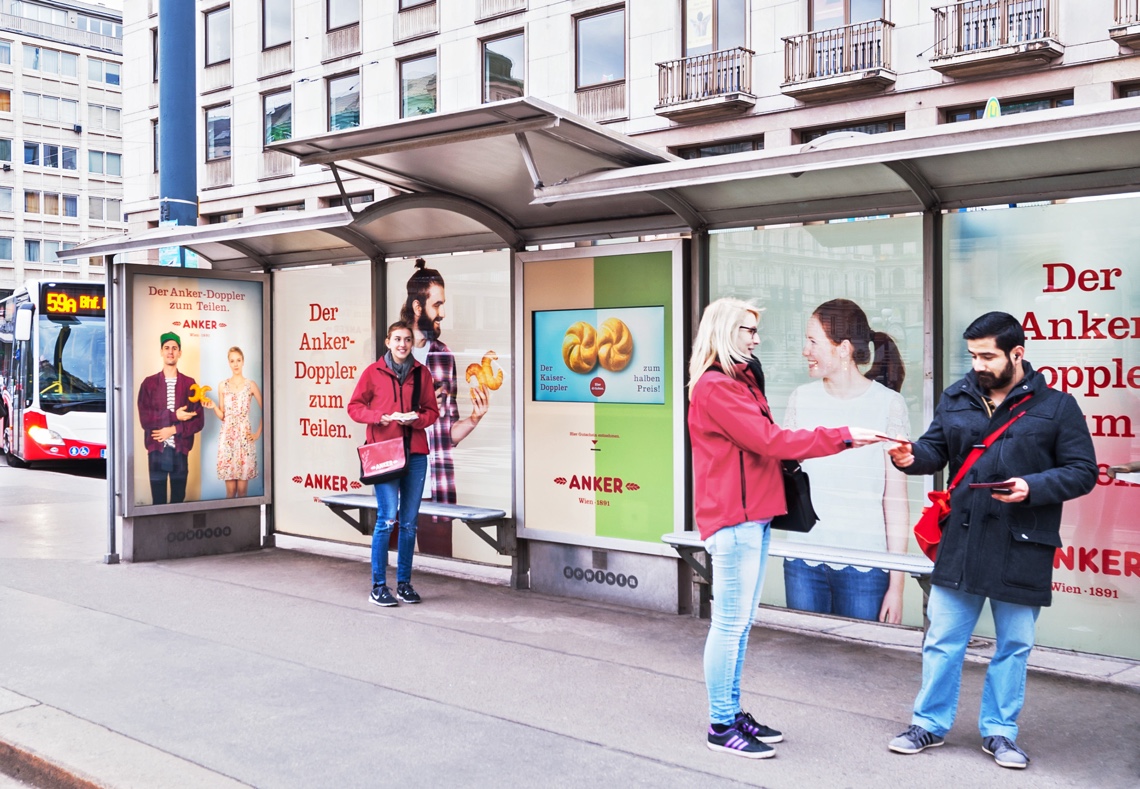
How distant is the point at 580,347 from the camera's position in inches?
299

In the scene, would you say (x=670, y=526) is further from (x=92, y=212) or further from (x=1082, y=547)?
(x=92, y=212)

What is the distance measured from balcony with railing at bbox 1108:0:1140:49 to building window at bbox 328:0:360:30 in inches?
801

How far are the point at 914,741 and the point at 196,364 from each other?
6.66 metres

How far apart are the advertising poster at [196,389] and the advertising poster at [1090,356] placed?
6013 mm

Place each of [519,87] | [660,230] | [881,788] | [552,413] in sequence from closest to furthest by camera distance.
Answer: [881,788] < [660,230] < [552,413] < [519,87]

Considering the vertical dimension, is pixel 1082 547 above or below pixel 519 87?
below

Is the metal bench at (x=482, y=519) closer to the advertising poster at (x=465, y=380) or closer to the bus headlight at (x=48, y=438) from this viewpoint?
the advertising poster at (x=465, y=380)

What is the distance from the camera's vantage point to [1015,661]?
446 centimetres

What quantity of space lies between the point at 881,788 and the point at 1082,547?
2.26 m

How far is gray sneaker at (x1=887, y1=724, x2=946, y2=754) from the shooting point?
4574 millimetres

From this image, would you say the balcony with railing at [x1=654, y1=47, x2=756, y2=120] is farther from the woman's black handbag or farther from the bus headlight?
the woman's black handbag

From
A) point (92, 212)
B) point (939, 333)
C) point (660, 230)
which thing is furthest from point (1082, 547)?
point (92, 212)

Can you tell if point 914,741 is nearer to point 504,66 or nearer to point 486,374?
point 486,374

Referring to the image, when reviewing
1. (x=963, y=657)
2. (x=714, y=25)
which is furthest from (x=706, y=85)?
(x=963, y=657)
